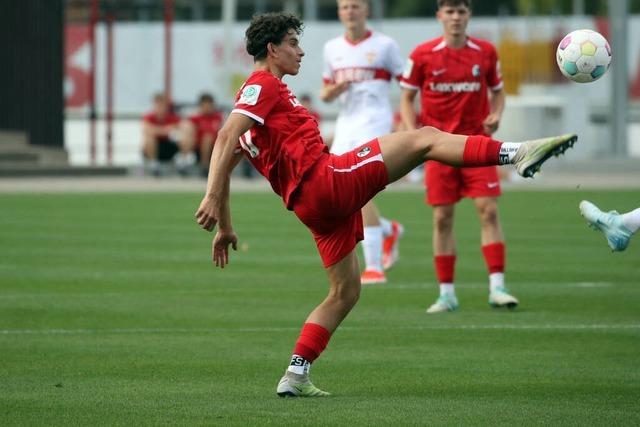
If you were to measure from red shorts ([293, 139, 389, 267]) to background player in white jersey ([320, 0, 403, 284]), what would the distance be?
17.8 ft

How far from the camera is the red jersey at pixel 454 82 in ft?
37.1

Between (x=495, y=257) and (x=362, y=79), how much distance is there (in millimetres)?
2842

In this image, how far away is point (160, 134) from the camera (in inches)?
1297

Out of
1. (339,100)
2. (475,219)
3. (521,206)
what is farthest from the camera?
(521,206)

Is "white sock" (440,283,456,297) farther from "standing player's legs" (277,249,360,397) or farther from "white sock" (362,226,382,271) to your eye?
"standing player's legs" (277,249,360,397)

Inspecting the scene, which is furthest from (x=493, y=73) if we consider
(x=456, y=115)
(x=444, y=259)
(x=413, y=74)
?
(x=444, y=259)

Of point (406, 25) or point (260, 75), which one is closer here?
point (260, 75)

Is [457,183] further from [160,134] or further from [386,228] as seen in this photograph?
[160,134]

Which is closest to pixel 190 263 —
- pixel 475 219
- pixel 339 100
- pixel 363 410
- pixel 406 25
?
pixel 339 100

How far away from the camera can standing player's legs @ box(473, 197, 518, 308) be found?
1113 cm

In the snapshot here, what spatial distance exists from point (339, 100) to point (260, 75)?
20.1ft

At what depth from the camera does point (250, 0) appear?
65.4 metres

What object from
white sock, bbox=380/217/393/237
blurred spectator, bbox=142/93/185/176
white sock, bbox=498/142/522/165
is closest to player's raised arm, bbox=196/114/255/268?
white sock, bbox=498/142/522/165

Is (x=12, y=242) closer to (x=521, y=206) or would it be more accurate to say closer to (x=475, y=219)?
(x=475, y=219)
